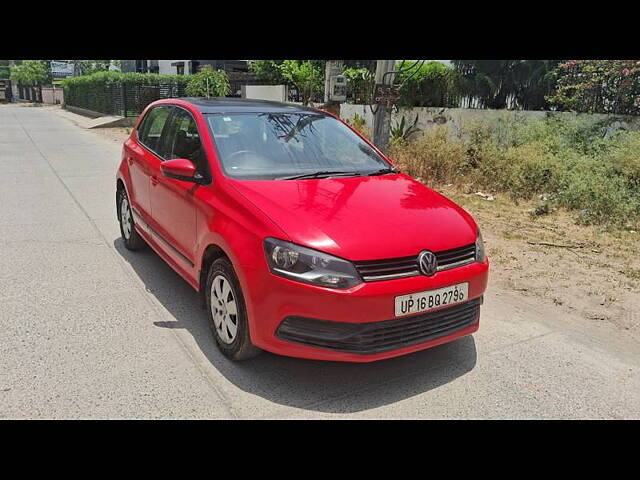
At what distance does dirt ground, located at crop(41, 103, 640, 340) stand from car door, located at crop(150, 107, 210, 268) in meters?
2.95

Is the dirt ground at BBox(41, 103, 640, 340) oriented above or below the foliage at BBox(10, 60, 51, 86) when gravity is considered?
below

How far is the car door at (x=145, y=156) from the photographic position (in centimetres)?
506

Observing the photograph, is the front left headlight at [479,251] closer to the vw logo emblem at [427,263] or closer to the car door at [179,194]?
the vw logo emblem at [427,263]

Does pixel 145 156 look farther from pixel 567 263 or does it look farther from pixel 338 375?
pixel 567 263

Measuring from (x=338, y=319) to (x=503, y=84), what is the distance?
11693 millimetres

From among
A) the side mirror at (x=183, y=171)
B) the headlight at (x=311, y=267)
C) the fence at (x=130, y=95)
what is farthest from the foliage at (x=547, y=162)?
the fence at (x=130, y=95)

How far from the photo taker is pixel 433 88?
13109mm

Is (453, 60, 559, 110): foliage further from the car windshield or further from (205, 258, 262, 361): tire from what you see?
(205, 258, 262, 361): tire

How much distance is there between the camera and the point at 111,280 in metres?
5.09

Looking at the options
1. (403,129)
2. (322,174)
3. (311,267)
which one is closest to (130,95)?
(403,129)

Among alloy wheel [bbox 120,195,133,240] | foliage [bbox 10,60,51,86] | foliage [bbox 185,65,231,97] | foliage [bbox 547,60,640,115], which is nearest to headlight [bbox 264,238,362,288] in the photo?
alloy wheel [bbox 120,195,133,240]

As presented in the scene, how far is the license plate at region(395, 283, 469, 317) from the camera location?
3100mm

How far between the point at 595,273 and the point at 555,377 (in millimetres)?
2188
